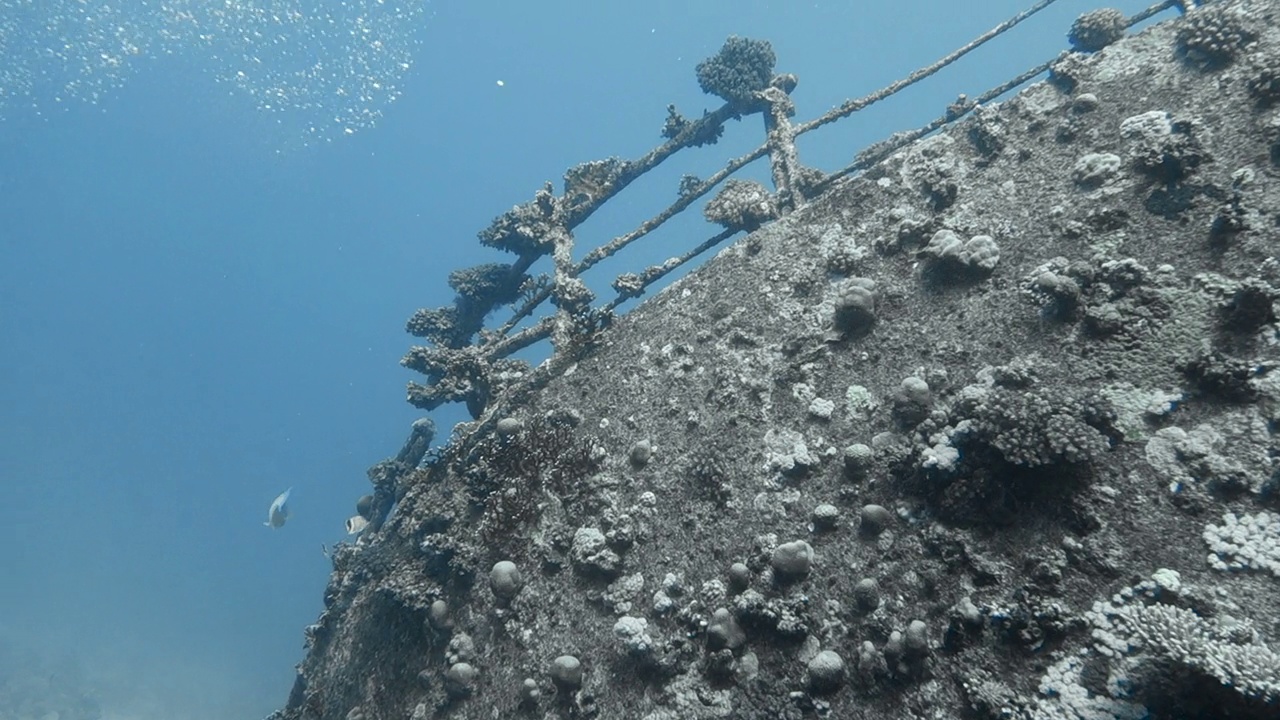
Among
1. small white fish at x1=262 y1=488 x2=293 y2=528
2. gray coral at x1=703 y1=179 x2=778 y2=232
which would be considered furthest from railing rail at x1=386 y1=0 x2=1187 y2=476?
→ small white fish at x1=262 y1=488 x2=293 y2=528

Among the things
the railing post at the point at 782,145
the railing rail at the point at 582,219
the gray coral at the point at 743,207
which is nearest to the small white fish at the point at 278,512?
the railing rail at the point at 582,219

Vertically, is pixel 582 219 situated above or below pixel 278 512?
above

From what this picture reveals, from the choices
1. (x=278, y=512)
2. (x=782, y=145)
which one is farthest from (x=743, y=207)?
(x=278, y=512)

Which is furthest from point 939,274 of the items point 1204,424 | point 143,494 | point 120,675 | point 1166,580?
point 143,494

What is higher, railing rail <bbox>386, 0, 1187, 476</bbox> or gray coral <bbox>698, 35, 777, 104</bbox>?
gray coral <bbox>698, 35, 777, 104</bbox>

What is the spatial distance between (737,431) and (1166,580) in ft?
11.0

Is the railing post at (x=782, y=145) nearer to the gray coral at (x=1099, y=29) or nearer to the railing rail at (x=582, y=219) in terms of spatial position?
the railing rail at (x=582, y=219)

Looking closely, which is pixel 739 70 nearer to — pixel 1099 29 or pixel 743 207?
pixel 743 207

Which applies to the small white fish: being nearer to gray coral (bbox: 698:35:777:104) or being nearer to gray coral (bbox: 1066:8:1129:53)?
gray coral (bbox: 698:35:777:104)

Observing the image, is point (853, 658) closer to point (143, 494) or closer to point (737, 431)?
point (737, 431)

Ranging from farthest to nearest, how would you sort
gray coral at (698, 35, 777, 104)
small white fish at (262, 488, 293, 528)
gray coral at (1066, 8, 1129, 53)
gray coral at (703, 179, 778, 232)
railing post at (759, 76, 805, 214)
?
small white fish at (262, 488, 293, 528)
gray coral at (698, 35, 777, 104)
railing post at (759, 76, 805, 214)
gray coral at (703, 179, 778, 232)
gray coral at (1066, 8, 1129, 53)

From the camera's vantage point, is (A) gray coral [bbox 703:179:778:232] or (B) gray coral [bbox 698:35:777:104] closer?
(A) gray coral [bbox 703:179:778:232]

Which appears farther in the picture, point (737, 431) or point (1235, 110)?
point (737, 431)

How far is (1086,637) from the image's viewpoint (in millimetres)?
3889
